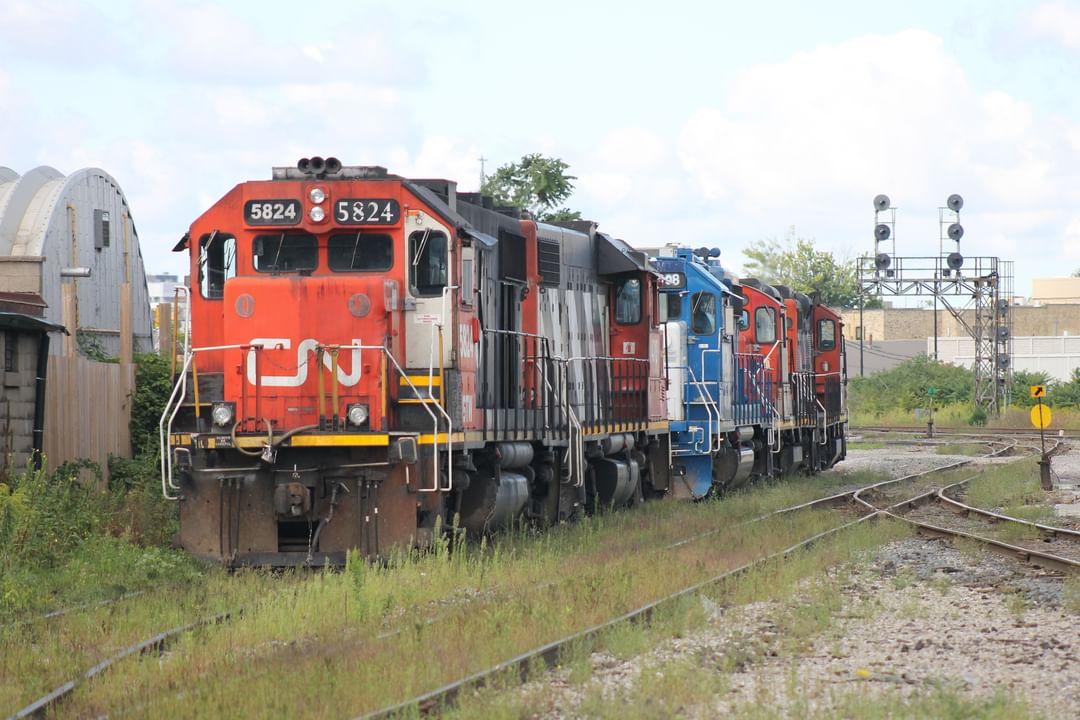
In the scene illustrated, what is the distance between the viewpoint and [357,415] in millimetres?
11469

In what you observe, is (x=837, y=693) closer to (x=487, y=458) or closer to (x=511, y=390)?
(x=487, y=458)

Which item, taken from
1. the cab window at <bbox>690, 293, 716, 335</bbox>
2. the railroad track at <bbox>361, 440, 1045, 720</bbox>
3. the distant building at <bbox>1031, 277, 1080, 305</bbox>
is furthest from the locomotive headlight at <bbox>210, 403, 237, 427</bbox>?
the distant building at <bbox>1031, 277, 1080, 305</bbox>

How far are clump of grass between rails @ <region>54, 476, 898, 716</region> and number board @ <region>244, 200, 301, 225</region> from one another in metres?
3.09

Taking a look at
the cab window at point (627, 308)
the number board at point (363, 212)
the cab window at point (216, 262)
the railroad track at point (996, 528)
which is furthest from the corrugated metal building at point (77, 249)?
the railroad track at point (996, 528)

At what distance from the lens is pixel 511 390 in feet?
46.2

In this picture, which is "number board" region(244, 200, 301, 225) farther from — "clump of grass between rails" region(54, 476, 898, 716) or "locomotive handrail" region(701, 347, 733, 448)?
"locomotive handrail" region(701, 347, 733, 448)

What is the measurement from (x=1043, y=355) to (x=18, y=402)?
69.8 meters

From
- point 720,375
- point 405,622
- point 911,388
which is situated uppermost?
point 911,388

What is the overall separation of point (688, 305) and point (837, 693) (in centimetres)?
1410

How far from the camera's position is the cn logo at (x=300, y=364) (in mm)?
A: 11703

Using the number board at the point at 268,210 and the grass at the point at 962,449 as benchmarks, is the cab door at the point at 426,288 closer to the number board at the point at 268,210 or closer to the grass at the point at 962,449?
the number board at the point at 268,210

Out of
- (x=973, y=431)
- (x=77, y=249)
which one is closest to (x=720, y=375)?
(x=77, y=249)

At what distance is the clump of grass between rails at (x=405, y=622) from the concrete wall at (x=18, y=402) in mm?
5075

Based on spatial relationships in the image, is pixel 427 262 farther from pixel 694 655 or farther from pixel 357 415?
pixel 694 655
